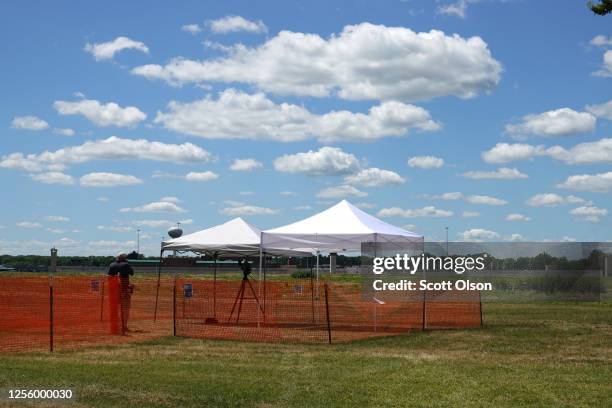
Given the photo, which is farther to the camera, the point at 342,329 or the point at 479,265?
the point at 479,265

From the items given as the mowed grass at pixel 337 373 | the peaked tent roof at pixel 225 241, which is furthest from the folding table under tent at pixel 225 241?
the mowed grass at pixel 337 373

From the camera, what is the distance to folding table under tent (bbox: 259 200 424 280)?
20.8 meters

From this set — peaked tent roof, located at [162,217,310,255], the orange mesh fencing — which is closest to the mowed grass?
the orange mesh fencing

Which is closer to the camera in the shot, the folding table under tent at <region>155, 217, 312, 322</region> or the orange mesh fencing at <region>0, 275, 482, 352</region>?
the orange mesh fencing at <region>0, 275, 482, 352</region>

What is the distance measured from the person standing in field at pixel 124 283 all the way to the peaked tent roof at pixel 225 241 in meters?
1.61

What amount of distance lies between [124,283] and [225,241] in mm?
3209

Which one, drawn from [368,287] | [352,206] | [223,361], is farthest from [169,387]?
[368,287]

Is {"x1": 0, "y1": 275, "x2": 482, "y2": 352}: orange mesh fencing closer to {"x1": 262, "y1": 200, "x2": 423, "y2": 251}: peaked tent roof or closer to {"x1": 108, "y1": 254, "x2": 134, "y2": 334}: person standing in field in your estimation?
{"x1": 108, "y1": 254, "x2": 134, "y2": 334}: person standing in field

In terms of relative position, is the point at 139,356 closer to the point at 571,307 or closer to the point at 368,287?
the point at 368,287

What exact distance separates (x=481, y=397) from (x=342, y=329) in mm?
10926

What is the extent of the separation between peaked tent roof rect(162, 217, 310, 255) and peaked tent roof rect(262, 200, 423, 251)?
45.9 inches

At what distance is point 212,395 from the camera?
10.4m

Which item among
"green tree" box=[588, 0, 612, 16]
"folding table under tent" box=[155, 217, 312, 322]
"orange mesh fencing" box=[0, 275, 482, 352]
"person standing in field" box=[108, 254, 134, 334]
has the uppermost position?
"green tree" box=[588, 0, 612, 16]

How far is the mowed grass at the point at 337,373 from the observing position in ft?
34.1
